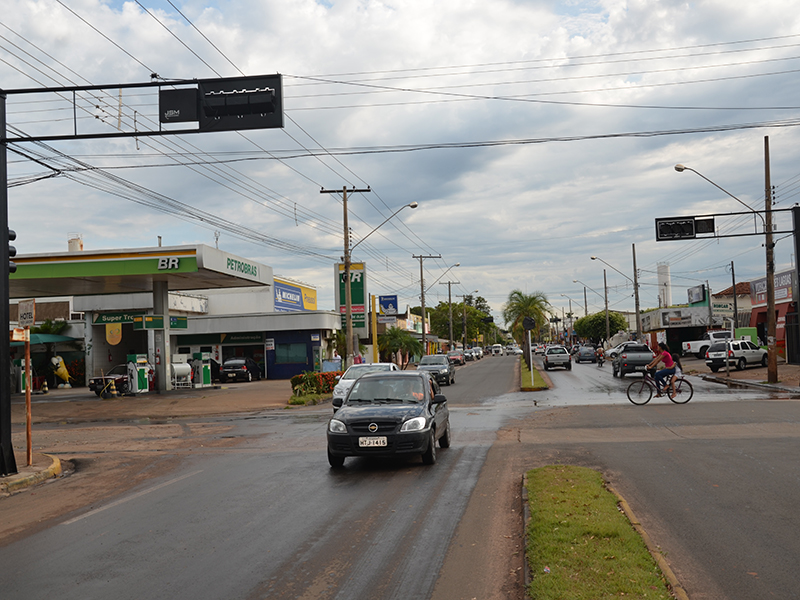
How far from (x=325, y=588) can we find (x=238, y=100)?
849cm

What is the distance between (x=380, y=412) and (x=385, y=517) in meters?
3.46

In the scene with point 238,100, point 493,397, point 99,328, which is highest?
point 238,100

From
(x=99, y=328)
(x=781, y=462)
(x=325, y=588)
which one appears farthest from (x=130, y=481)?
(x=99, y=328)

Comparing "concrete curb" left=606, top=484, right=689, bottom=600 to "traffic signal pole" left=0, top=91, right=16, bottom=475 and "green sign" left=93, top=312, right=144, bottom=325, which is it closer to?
"traffic signal pole" left=0, top=91, right=16, bottom=475

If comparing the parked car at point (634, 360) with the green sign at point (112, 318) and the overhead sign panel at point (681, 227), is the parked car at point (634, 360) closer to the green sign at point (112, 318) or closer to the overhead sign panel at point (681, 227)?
the overhead sign panel at point (681, 227)

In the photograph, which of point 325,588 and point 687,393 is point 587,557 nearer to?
point 325,588

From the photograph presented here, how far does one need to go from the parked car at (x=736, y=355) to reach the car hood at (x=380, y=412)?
30.8 m

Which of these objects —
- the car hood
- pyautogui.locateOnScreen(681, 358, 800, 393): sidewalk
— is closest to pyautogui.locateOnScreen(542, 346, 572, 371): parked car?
pyautogui.locateOnScreen(681, 358, 800, 393): sidewalk

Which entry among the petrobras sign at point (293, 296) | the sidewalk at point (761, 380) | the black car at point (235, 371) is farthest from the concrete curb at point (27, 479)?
the petrobras sign at point (293, 296)

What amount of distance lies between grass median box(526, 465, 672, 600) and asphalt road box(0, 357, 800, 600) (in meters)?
0.25

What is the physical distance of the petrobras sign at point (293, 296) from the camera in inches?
2153

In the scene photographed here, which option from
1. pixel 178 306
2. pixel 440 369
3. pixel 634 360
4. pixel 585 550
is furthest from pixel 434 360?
pixel 585 550

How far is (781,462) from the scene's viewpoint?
10570mm

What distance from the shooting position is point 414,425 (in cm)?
1109
